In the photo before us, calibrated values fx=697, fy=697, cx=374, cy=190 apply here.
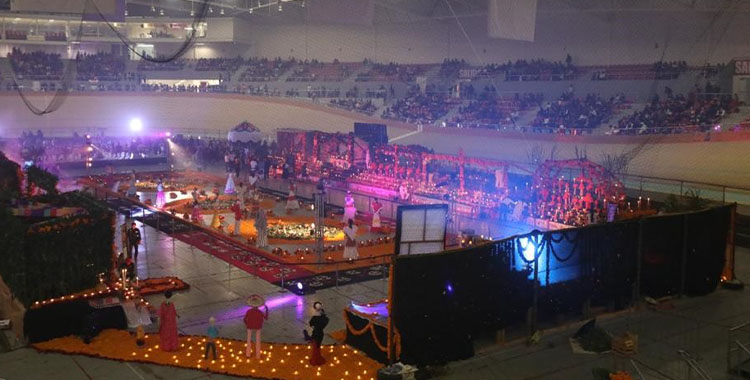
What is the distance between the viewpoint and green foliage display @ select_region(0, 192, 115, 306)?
43.0 ft

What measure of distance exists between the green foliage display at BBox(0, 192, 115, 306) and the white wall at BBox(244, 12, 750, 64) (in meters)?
27.9

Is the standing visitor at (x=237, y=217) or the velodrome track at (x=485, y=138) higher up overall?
the velodrome track at (x=485, y=138)

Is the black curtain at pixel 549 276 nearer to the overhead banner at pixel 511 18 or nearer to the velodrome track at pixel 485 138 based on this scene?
the overhead banner at pixel 511 18

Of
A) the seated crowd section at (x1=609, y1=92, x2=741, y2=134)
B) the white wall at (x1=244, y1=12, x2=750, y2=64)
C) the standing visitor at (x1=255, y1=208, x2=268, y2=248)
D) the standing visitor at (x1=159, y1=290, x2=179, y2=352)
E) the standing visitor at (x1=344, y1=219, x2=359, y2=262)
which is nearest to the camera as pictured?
the standing visitor at (x1=159, y1=290, x2=179, y2=352)

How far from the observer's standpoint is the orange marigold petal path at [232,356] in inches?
447

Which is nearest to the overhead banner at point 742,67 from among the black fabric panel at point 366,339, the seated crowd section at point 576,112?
the seated crowd section at point 576,112

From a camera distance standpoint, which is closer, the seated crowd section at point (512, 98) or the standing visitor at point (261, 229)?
the standing visitor at point (261, 229)

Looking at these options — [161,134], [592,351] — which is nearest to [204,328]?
[592,351]

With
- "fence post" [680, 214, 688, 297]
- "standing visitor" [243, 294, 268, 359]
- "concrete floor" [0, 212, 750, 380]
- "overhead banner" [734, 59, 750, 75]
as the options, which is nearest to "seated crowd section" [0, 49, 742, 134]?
"overhead banner" [734, 59, 750, 75]

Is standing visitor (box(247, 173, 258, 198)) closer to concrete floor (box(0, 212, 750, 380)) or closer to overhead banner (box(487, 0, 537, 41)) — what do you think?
concrete floor (box(0, 212, 750, 380))

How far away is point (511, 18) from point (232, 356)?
49.3ft

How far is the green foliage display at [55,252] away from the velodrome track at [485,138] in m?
20.5

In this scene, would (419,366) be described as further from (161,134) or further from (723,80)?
(161,134)

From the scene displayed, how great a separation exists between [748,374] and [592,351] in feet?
7.96
